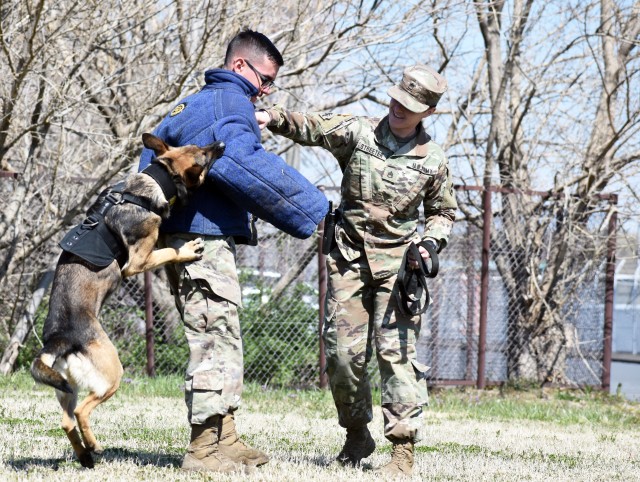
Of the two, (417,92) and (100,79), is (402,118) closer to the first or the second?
(417,92)

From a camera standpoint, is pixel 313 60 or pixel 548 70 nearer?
pixel 313 60

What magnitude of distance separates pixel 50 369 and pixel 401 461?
6.07ft

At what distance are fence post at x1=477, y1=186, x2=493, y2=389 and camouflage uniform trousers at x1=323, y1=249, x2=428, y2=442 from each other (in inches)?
201

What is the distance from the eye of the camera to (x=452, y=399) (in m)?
9.16

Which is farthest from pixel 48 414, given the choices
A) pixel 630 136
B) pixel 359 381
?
pixel 630 136

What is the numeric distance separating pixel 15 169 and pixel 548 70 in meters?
6.52

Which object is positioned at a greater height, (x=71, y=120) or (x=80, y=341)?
(x=71, y=120)

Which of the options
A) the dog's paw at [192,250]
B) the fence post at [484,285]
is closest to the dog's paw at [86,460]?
the dog's paw at [192,250]

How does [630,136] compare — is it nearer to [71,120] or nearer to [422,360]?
[422,360]

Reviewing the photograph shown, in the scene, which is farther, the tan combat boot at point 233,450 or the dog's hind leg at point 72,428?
the tan combat boot at point 233,450

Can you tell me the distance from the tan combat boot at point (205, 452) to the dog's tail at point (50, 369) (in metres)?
0.65

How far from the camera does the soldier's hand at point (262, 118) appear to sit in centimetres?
461

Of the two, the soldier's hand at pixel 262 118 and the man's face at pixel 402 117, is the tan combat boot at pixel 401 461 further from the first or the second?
the soldier's hand at pixel 262 118

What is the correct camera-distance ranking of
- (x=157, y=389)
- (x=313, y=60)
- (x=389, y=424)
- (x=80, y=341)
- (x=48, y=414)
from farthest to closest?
(x=313, y=60), (x=157, y=389), (x=48, y=414), (x=389, y=424), (x=80, y=341)
